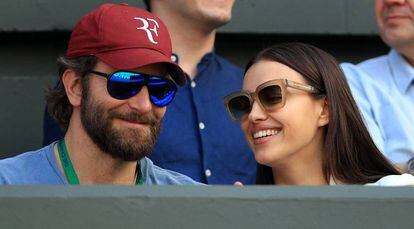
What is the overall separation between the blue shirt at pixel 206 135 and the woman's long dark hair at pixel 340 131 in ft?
2.34

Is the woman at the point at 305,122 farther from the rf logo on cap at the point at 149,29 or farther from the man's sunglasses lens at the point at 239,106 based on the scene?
the rf logo on cap at the point at 149,29

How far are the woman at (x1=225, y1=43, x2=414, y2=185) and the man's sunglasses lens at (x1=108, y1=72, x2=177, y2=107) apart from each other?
1.00ft

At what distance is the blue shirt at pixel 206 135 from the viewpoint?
4.22m

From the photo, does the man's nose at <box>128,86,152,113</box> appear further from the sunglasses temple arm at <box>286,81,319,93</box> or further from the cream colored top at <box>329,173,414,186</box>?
the cream colored top at <box>329,173,414,186</box>

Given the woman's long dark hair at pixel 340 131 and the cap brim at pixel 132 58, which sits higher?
the cap brim at pixel 132 58

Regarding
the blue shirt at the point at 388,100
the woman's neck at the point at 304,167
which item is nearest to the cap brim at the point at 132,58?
the woman's neck at the point at 304,167

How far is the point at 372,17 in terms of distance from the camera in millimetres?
5113

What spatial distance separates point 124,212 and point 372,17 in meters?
2.83

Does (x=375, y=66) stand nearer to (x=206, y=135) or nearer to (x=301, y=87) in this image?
(x=206, y=135)

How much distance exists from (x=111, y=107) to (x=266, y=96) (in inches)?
21.7

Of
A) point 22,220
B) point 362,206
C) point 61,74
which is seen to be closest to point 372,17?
point 61,74

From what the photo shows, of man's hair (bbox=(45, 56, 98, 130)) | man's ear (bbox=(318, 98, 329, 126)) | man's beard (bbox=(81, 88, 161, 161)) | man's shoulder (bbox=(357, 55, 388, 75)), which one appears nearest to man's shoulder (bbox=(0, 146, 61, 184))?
man's beard (bbox=(81, 88, 161, 161))

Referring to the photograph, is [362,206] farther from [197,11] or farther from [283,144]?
[197,11]

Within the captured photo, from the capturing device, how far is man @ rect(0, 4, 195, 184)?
3346mm
